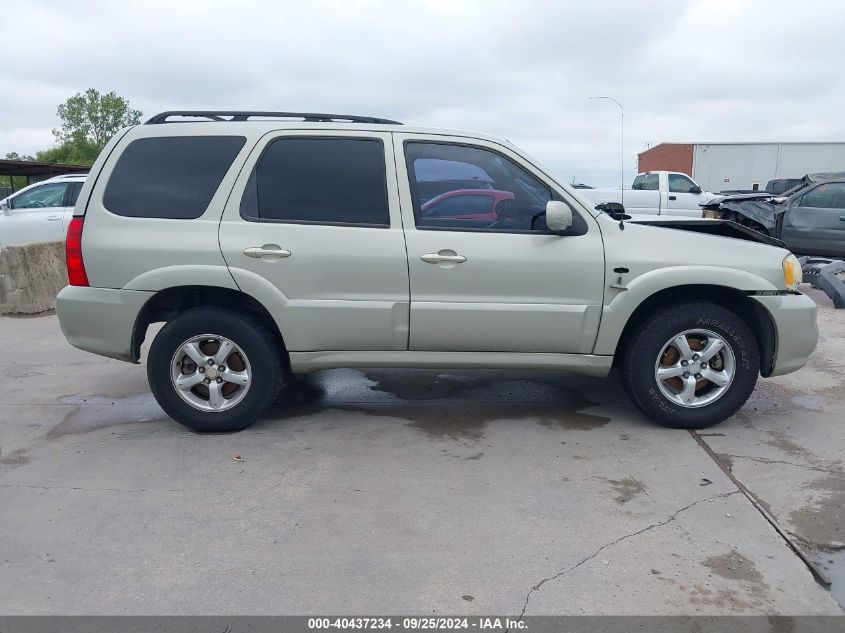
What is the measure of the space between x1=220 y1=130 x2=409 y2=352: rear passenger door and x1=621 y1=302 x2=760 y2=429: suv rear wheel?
154 cm

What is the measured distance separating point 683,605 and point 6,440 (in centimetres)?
419

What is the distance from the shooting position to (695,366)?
4.75 m

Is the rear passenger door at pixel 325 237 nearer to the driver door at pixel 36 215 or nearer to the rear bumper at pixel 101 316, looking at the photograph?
the rear bumper at pixel 101 316

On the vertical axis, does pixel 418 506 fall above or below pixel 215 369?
below

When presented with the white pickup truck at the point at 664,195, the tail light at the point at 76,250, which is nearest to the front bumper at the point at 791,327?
the tail light at the point at 76,250

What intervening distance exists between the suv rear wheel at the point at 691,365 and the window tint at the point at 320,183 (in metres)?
1.84

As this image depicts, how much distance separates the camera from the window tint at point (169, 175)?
15.4ft

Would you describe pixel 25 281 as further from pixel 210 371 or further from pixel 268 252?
pixel 268 252

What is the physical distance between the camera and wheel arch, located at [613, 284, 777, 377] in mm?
4781

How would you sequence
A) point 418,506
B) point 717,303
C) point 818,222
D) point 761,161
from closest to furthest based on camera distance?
point 418,506 → point 717,303 → point 818,222 → point 761,161

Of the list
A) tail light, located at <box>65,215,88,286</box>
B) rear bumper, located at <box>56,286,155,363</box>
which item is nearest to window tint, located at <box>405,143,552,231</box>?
rear bumper, located at <box>56,286,155,363</box>

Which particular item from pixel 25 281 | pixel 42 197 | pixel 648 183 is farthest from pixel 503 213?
pixel 648 183

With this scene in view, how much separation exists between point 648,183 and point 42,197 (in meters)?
15.1

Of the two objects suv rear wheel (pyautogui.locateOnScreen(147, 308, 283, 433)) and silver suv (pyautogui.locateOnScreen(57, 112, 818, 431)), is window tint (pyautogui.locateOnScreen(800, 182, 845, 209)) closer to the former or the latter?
silver suv (pyautogui.locateOnScreen(57, 112, 818, 431))
